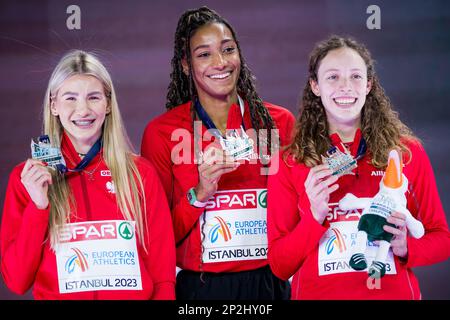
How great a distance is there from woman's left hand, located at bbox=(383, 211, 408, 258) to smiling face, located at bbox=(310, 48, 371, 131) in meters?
0.46

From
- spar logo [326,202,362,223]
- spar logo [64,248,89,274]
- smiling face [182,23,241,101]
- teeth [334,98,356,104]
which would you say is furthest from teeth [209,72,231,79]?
spar logo [64,248,89,274]

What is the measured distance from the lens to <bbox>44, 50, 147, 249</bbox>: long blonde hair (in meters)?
3.02

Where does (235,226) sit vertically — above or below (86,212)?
below

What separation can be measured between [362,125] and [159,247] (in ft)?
3.21

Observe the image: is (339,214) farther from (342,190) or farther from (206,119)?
(206,119)

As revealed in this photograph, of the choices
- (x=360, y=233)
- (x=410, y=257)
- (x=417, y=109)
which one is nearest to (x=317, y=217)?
(x=360, y=233)

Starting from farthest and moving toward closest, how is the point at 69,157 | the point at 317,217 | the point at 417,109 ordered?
the point at 417,109, the point at 69,157, the point at 317,217

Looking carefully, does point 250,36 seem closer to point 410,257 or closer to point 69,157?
point 69,157

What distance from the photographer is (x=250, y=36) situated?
3686mm

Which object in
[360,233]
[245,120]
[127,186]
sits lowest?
[360,233]

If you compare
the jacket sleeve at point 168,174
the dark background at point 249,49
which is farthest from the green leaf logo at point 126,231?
the dark background at point 249,49

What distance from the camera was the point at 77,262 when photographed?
299 cm

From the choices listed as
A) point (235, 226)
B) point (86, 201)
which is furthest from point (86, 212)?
point (235, 226)

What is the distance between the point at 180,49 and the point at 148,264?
0.99 meters
